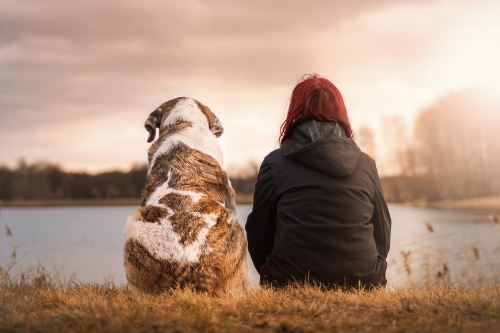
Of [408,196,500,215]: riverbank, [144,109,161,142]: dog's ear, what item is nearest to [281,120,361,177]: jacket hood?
[144,109,161,142]: dog's ear

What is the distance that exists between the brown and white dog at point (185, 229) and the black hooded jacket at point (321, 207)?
1.40ft

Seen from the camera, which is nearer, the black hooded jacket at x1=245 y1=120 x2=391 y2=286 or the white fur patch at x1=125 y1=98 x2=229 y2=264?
the white fur patch at x1=125 y1=98 x2=229 y2=264

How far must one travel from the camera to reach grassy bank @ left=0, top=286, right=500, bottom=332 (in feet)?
A: 14.8

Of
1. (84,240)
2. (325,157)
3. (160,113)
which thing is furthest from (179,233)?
(84,240)

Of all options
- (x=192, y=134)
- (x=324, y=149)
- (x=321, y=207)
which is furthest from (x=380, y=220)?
(x=192, y=134)

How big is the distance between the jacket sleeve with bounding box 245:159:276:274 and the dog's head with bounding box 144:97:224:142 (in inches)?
55.4

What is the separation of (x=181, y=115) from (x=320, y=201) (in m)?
2.23

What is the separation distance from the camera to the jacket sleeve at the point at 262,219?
5.84m

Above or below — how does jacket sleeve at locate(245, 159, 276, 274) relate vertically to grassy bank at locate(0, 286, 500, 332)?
above

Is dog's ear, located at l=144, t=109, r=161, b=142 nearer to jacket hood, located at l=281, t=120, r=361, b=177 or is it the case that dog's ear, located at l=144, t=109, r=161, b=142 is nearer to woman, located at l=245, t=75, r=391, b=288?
woman, located at l=245, t=75, r=391, b=288

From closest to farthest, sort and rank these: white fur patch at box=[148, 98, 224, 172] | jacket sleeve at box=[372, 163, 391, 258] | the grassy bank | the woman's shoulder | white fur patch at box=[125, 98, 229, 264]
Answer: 1. the grassy bank
2. white fur patch at box=[125, 98, 229, 264]
3. the woman's shoulder
4. jacket sleeve at box=[372, 163, 391, 258]
5. white fur patch at box=[148, 98, 224, 172]

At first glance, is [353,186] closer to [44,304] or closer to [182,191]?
[182,191]

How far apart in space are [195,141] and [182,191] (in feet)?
3.16

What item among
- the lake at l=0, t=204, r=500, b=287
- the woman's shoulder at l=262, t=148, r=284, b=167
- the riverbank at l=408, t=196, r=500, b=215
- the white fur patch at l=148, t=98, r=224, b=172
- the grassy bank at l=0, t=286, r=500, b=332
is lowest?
the riverbank at l=408, t=196, r=500, b=215
